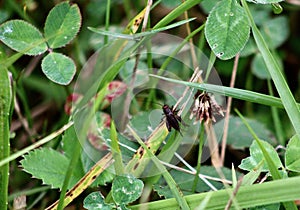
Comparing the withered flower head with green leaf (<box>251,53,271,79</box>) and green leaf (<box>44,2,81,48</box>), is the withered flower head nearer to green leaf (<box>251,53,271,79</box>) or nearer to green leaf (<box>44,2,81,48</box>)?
green leaf (<box>44,2,81,48</box>)

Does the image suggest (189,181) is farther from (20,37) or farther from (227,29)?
(20,37)

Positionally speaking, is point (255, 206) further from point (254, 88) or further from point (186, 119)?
point (254, 88)

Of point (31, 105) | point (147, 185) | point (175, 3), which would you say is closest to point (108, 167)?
point (147, 185)

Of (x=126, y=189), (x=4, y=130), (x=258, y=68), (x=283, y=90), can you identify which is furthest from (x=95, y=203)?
(x=258, y=68)

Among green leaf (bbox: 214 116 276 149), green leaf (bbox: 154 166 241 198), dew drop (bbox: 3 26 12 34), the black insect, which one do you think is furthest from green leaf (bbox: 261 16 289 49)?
dew drop (bbox: 3 26 12 34)

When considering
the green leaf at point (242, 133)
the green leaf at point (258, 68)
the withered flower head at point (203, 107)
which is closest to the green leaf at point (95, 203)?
the withered flower head at point (203, 107)
